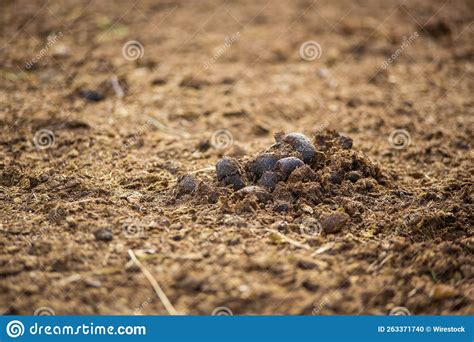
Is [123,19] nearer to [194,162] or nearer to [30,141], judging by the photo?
[30,141]

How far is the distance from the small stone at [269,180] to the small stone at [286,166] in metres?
0.04

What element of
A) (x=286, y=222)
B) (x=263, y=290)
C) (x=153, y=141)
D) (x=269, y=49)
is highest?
(x=269, y=49)

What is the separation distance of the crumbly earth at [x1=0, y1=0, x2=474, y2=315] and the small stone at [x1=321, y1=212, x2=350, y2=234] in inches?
0.5

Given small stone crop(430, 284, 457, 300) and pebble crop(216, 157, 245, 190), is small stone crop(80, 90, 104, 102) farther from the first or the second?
small stone crop(430, 284, 457, 300)

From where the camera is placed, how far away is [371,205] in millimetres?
3371

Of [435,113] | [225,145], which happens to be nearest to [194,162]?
[225,145]

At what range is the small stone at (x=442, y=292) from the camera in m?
2.66

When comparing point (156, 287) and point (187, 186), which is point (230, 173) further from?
point (156, 287)

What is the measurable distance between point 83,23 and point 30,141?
312cm

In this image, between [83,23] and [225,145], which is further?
[83,23]

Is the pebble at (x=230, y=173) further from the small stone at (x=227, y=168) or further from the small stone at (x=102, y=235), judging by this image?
the small stone at (x=102, y=235)

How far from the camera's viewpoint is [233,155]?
13.4 ft

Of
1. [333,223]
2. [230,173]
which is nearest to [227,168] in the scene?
[230,173]

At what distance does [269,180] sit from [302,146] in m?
0.37
